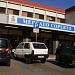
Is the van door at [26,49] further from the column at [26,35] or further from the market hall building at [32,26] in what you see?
the column at [26,35]

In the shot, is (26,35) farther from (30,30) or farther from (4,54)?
(4,54)

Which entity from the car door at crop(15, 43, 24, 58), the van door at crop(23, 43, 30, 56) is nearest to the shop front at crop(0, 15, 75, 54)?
the car door at crop(15, 43, 24, 58)

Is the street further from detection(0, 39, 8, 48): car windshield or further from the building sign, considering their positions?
the building sign

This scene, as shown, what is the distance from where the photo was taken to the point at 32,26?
24.9 m

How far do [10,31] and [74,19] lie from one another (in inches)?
452

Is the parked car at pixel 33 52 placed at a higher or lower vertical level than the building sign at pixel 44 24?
lower

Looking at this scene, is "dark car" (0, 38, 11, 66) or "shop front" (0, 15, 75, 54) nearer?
"dark car" (0, 38, 11, 66)

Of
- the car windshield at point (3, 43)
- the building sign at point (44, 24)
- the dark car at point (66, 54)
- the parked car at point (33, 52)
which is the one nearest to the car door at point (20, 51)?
the parked car at point (33, 52)

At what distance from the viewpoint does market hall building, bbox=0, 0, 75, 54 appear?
77.8 feet

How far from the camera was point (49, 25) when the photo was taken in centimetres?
2673

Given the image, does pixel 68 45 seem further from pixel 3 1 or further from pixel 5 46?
pixel 3 1

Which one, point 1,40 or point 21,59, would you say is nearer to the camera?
point 1,40

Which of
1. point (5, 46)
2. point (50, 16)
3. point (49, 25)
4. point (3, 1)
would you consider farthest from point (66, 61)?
point (50, 16)

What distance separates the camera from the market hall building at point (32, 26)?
23.7 m
